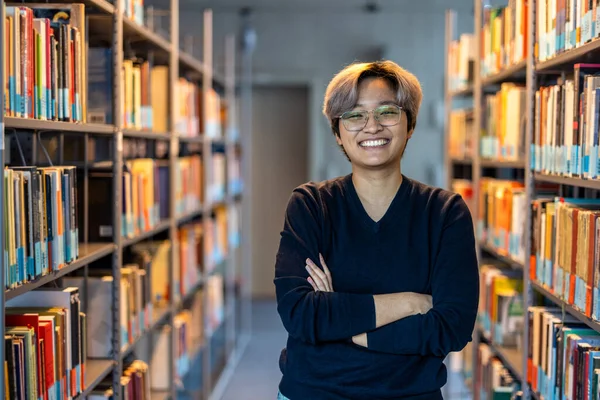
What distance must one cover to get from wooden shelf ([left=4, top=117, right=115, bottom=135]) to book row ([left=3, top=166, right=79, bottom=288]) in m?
0.11

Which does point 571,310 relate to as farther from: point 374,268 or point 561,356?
point 374,268

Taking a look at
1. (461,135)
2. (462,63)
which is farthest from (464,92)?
(461,135)

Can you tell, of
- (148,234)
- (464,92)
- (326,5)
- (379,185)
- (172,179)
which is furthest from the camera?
(326,5)

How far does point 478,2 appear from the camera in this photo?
395 centimetres

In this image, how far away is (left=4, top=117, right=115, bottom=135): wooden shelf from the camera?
1826 millimetres

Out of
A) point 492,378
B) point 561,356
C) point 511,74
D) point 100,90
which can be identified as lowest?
point 492,378

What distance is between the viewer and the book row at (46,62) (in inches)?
74.9

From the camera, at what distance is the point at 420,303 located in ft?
6.09

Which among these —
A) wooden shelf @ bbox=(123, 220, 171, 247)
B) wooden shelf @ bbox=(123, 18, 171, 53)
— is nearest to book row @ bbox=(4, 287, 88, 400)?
wooden shelf @ bbox=(123, 220, 171, 247)

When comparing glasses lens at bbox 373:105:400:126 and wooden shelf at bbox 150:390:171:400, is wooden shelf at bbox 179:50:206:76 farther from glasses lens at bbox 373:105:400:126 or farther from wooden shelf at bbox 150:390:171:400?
glasses lens at bbox 373:105:400:126

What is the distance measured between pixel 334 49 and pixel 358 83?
19.4ft

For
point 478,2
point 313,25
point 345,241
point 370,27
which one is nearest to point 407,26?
point 370,27

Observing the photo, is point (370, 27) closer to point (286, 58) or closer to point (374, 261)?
point (286, 58)

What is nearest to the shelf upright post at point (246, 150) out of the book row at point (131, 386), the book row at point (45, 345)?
the book row at point (131, 386)
